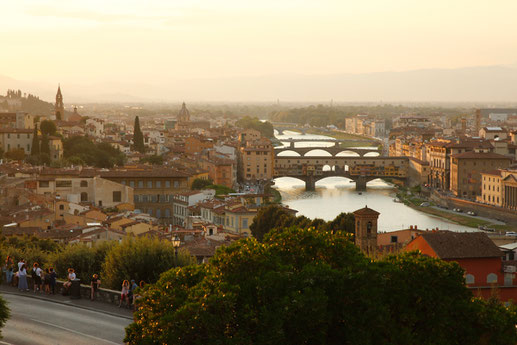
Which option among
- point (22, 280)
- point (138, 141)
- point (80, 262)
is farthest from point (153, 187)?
point (22, 280)

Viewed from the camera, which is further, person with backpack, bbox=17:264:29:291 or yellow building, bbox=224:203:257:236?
yellow building, bbox=224:203:257:236

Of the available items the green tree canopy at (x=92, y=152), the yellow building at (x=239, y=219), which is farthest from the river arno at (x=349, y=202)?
the green tree canopy at (x=92, y=152)

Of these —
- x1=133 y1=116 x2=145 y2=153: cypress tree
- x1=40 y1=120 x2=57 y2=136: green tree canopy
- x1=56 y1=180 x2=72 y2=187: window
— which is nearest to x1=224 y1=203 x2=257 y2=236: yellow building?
x1=56 y1=180 x2=72 y2=187: window

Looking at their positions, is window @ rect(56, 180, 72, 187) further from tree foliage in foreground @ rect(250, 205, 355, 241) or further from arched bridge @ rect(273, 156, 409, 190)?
arched bridge @ rect(273, 156, 409, 190)

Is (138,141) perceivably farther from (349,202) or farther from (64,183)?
(64,183)

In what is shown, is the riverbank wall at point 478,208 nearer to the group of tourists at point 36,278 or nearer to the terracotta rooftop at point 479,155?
the terracotta rooftop at point 479,155
